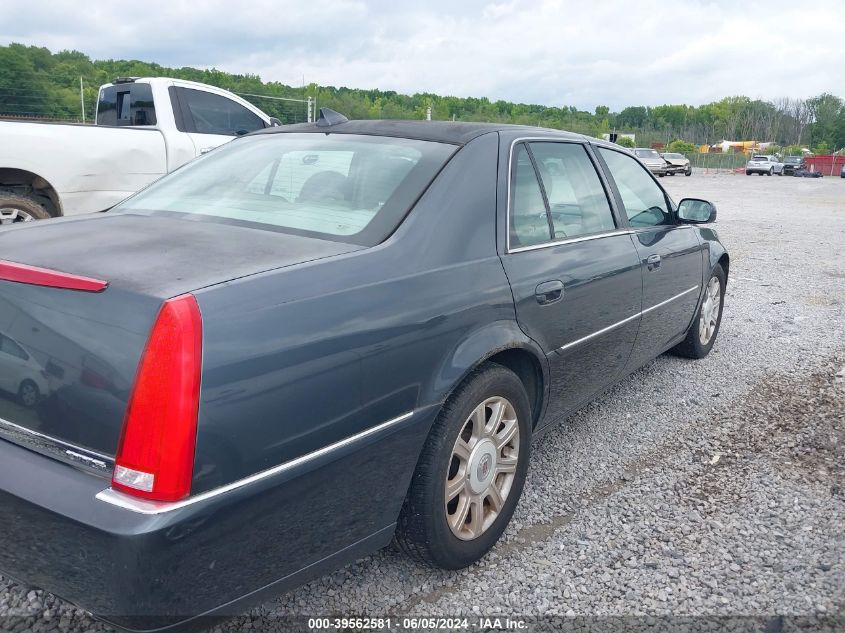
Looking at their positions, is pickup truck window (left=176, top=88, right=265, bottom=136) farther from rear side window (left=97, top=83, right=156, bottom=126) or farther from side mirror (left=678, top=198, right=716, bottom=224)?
side mirror (left=678, top=198, right=716, bottom=224)

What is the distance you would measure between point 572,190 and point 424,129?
32.8 inches

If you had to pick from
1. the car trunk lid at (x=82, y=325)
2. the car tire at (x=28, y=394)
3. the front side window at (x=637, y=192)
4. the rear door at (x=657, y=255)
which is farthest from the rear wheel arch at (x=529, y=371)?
the car tire at (x=28, y=394)

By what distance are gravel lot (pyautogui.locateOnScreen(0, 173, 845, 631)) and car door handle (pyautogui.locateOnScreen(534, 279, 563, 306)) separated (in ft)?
2.98

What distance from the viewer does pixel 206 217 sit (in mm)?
2607

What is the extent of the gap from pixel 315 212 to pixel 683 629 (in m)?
1.87

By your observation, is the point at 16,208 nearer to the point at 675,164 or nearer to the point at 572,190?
the point at 572,190

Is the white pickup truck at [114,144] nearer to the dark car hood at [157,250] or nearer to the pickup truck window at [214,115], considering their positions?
the pickup truck window at [214,115]

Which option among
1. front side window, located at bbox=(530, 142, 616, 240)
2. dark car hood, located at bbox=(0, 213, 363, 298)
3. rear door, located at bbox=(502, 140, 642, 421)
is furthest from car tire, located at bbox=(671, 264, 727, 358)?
dark car hood, located at bbox=(0, 213, 363, 298)

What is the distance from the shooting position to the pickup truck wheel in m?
5.94

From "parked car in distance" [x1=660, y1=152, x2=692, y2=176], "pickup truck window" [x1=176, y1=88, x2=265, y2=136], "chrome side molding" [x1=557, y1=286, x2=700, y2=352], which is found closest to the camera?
"chrome side molding" [x1=557, y1=286, x2=700, y2=352]

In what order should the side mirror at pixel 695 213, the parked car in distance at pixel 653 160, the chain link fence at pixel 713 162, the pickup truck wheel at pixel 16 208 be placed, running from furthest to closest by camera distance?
the chain link fence at pixel 713 162 → the parked car in distance at pixel 653 160 → the pickup truck wheel at pixel 16 208 → the side mirror at pixel 695 213

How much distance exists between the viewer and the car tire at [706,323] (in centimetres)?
496

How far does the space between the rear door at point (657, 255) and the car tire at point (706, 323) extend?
0.98 feet

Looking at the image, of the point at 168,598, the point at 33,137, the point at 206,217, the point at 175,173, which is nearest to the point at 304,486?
the point at 168,598
